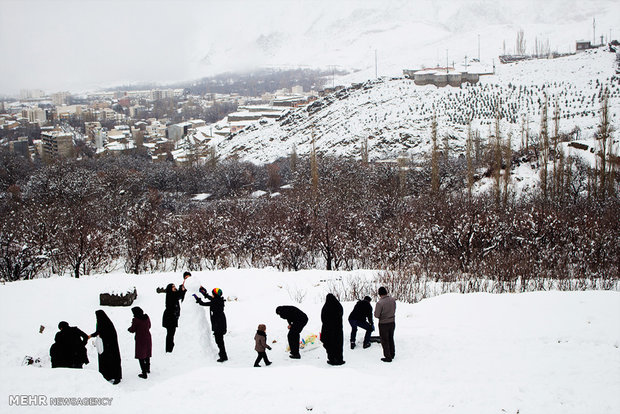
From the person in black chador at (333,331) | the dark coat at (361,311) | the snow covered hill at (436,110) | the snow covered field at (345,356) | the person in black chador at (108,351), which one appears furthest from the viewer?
the snow covered hill at (436,110)

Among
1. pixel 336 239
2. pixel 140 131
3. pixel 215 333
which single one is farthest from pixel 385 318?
pixel 140 131

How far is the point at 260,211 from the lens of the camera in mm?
31109

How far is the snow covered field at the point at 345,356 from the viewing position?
7602 millimetres

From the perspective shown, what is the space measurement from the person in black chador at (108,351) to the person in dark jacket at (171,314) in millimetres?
1481

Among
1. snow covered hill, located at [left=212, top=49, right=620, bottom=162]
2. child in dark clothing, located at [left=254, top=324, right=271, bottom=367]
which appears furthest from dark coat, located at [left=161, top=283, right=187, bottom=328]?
snow covered hill, located at [left=212, top=49, right=620, bottom=162]

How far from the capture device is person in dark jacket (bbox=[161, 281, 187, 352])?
9.92 m

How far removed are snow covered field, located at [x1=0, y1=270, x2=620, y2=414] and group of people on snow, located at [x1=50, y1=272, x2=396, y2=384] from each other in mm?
241

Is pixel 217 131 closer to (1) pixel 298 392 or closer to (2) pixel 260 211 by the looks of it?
(2) pixel 260 211

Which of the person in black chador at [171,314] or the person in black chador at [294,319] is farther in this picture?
the person in black chador at [171,314]

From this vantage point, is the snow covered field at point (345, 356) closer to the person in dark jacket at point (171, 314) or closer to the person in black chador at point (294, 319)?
the person in dark jacket at point (171, 314)

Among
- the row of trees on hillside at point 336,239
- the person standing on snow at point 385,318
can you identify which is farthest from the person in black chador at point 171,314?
the row of trees on hillside at point 336,239

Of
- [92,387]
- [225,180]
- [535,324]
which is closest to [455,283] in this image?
[535,324]

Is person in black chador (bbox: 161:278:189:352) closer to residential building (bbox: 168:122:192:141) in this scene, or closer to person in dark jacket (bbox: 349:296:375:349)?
person in dark jacket (bbox: 349:296:375:349)

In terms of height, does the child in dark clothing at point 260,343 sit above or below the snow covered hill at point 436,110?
below
